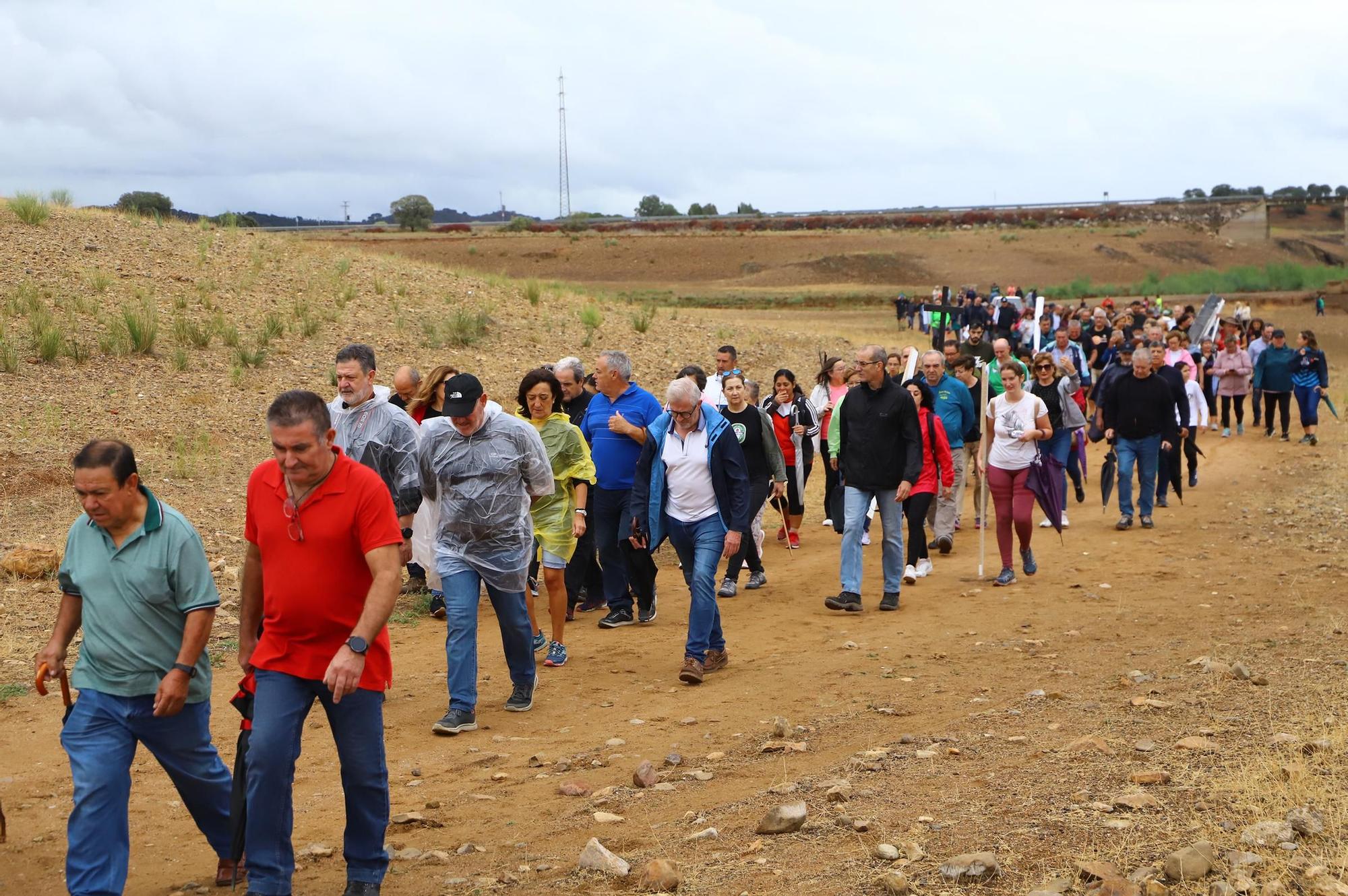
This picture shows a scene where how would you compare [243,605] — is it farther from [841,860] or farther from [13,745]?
[13,745]

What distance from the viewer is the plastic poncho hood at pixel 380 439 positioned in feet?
27.1

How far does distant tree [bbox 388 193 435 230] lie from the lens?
94250 millimetres

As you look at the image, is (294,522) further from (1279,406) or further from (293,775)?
(1279,406)

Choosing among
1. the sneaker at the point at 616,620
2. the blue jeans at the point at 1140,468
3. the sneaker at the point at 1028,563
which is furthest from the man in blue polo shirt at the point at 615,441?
the blue jeans at the point at 1140,468

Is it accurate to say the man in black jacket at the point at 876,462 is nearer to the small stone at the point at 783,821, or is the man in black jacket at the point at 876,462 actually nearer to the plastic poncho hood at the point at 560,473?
the plastic poncho hood at the point at 560,473

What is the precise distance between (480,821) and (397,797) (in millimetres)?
612

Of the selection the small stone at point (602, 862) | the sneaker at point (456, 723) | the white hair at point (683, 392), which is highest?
the white hair at point (683, 392)

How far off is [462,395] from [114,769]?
10.2 feet

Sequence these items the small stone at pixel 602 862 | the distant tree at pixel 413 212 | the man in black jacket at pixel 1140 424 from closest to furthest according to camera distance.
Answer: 1. the small stone at pixel 602 862
2. the man in black jacket at pixel 1140 424
3. the distant tree at pixel 413 212

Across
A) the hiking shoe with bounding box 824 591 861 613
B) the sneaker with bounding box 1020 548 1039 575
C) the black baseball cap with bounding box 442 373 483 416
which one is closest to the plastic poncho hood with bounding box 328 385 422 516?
the black baseball cap with bounding box 442 373 483 416

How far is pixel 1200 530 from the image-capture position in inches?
573

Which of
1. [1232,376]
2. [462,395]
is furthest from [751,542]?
[1232,376]

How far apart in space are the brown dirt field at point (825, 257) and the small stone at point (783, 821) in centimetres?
5923

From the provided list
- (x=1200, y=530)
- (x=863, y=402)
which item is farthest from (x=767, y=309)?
(x=863, y=402)
